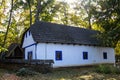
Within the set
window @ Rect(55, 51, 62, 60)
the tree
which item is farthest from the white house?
the tree

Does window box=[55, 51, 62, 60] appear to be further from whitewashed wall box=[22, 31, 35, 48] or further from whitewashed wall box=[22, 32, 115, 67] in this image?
whitewashed wall box=[22, 31, 35, 48]

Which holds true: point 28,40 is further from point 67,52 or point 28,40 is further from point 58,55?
point 67,52

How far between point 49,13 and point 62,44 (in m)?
16.0

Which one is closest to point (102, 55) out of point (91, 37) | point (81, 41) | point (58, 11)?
point (91, 37)

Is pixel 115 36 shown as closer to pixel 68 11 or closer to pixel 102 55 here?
pixel 102 55

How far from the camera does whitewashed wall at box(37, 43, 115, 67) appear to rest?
22.2m

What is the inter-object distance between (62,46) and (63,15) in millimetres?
22182

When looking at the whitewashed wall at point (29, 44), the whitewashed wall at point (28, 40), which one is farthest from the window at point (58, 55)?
the whitewashed wall at point (28, 40)

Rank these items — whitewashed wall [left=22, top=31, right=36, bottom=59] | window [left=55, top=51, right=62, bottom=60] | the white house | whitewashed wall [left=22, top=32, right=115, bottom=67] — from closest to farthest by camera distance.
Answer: whitewashed wall [left=22, top=32, right=115, bottom=67] < the white house < window [left=55, top=51, right=62, bottom=60] < whitewashed wall [left=22, top=31, right=36, bottom=59]

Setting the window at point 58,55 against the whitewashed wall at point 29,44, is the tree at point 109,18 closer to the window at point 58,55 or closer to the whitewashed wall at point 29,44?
the window at point 58,55

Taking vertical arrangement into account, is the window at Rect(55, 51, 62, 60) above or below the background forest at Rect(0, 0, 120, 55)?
below

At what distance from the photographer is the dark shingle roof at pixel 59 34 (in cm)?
2278

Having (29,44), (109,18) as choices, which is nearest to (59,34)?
(29,44)

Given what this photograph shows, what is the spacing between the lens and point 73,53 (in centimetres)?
2477
